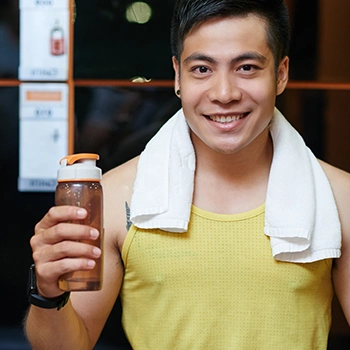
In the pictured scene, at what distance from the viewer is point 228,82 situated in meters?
1.45

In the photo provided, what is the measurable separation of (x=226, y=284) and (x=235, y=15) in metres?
0.64

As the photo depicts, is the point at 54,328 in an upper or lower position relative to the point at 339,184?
lower

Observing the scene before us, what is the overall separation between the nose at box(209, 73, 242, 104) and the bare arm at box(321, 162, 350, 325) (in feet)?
1.19

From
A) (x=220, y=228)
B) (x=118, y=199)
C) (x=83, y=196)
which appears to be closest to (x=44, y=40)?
(x=118, y=199)

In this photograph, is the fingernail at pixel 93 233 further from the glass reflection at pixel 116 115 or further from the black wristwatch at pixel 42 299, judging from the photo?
the glass reflection at pixel 116 115

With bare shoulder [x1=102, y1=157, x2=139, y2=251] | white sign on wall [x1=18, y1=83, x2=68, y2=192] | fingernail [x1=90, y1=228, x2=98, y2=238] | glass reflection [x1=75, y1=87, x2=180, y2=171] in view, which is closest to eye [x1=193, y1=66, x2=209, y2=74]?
bare shoulder [x1=102, y1=157, x2=139, y2=251]

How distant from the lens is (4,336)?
2232 mm

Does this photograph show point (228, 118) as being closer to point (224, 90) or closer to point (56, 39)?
point (224, 90)

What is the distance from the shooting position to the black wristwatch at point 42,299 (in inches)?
50.9

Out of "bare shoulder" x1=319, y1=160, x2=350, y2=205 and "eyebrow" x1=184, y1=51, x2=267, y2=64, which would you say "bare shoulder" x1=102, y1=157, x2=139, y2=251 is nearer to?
"eyebrow" x1=184, y1=51, x2=267, y2=64

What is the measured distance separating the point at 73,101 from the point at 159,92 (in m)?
0.30

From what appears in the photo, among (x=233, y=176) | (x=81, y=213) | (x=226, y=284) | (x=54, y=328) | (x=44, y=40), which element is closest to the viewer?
(x=81, y=213)

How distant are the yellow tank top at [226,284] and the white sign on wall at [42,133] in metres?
0.70

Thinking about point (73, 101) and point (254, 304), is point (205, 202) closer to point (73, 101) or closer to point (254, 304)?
point (254, 304)
